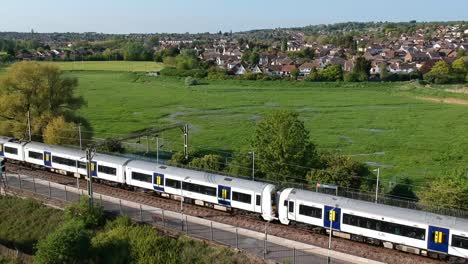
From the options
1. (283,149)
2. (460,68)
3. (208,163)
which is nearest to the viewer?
(283,149)

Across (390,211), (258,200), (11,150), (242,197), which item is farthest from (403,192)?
(11,150)

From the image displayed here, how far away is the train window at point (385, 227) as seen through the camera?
22391 millimetres

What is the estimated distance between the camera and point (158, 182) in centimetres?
3119

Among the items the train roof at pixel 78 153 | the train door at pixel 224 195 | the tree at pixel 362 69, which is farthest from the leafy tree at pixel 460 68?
the train door at pixel 224 195

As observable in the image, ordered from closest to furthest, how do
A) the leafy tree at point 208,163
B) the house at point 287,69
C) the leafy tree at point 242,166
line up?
the leafy tree at point 242,166
the leafy tree at point 208,163
the house at point 287,69

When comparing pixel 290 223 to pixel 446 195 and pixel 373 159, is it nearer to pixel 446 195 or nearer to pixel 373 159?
pixel 446 195

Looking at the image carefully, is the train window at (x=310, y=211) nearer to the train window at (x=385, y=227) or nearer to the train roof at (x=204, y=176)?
the train window at (x=385, y=227)

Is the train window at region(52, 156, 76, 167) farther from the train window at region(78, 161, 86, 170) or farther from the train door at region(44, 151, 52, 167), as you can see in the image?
the train window at region(78, 161, 86, 170)

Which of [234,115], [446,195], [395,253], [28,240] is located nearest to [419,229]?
[395,253]

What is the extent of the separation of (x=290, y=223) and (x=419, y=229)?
712cm

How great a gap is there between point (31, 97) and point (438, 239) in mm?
39198

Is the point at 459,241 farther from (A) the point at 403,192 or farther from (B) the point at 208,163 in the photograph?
(B) the point at 208,163

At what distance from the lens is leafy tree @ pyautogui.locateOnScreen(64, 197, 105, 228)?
26.4 metres

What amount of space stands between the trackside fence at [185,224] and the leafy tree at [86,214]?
1198 millimetres
